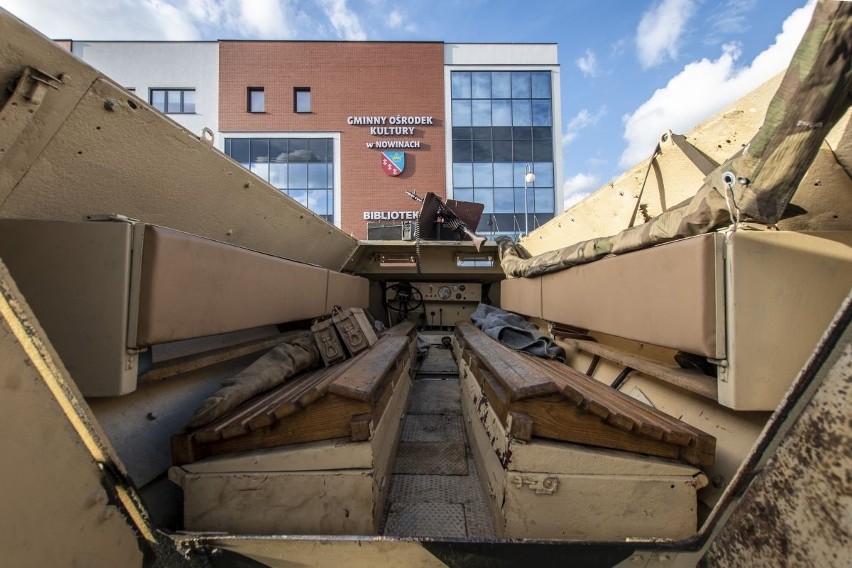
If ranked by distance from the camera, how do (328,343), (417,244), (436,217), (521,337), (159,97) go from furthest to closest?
1. (159,97)
2. (436,217)
3. (417,244)
4. (521,337)
5. (328,343)

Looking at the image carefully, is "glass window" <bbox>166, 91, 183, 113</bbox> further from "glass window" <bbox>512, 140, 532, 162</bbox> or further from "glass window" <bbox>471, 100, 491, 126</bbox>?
"glass window" <bbox>512, 140, 532, 162</bbox>

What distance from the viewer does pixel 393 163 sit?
57.3 ft

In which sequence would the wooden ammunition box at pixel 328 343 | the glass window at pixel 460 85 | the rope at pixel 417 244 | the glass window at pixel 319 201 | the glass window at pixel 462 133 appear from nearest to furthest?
1. the wooden ammunition box at pixel 328 343
2. the rope at pixel 417 244
3. the glass window at pixel 319 201
4. the glass window at pixel 462 133
5. the glass window at pixel 460 85

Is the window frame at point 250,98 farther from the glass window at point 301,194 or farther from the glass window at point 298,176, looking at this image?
the glass window at point 301,194

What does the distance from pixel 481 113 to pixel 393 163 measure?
4809mm

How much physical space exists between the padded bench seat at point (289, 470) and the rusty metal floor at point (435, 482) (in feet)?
0.53

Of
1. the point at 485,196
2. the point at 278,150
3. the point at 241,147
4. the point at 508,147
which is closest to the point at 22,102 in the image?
the point at 485,196

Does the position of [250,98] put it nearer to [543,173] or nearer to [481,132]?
[481,132]

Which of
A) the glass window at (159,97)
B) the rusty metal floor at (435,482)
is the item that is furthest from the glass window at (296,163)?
the rusty metal floor at (435,482)

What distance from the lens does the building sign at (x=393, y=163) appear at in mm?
17453

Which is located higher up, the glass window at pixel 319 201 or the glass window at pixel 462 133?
the glass window at pixel 462 133

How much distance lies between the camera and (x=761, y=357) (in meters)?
0.93

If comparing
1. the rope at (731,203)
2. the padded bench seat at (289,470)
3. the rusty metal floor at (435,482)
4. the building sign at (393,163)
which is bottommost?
the rusty metal floor at (435,482)

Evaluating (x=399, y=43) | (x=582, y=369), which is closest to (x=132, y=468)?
(x=582, y=369)
